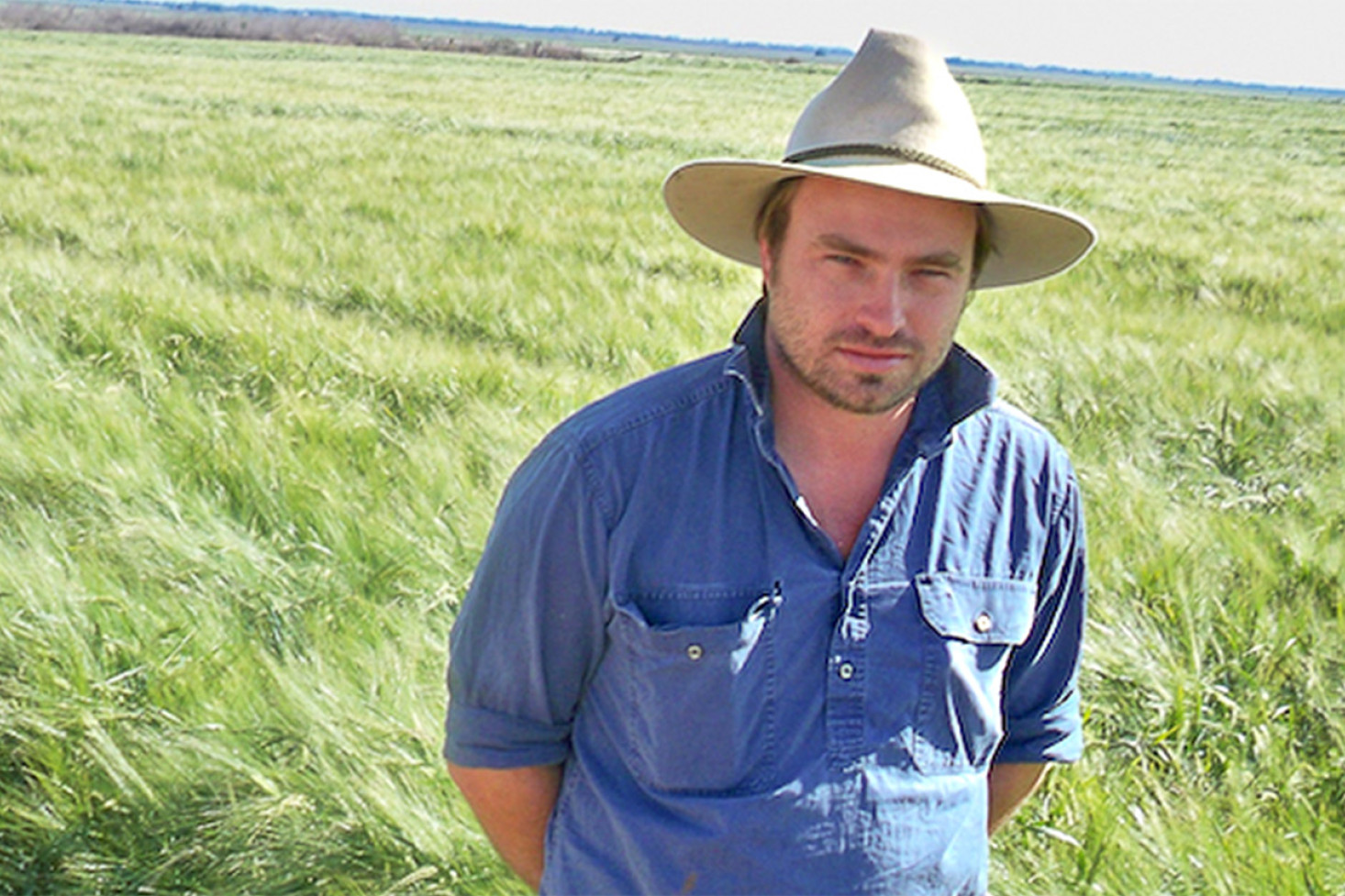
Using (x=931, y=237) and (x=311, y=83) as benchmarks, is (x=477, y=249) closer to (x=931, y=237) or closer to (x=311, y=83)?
(x=931, y=237)

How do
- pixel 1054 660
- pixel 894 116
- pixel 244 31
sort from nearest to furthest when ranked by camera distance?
pixel 894 116 < pixel 1054 660 < pixel 244 31

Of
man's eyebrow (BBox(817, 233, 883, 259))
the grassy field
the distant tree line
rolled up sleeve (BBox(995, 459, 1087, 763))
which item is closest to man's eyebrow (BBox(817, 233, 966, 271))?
man's eyebrow (BBox(817, 233, 883, 259))

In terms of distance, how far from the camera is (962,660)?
1.31 m

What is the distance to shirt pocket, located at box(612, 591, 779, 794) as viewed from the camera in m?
1.23

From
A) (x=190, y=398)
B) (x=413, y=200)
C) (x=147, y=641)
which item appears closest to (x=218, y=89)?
(x=413, y=200)

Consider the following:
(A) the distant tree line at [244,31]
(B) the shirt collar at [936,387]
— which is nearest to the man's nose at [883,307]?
(B) the shirt collar at [936,387]

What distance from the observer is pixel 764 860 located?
1234mm

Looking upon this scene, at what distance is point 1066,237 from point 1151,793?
1106mm

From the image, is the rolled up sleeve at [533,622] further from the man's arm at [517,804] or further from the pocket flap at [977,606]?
the pocket flap at [977,606]

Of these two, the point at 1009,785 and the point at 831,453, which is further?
the point at 1009,785

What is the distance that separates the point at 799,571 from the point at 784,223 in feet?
1.13

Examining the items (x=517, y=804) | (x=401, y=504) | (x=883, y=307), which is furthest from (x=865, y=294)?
(x=401, y=504)

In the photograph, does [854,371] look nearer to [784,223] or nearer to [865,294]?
[865,294]

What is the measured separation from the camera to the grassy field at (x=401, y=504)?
1927 mm
